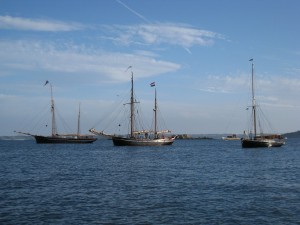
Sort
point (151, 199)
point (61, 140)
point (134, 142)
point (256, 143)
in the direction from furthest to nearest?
point (61, 140)
point (134, 142)
point (256, 143)
point (151, 199)

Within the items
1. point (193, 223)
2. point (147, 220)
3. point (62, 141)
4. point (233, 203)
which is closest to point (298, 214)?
point (233, 203)

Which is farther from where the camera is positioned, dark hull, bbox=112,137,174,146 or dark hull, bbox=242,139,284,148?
dark hull, bbox=112,137,174,146

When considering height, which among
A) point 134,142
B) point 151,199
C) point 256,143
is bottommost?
point 151,199

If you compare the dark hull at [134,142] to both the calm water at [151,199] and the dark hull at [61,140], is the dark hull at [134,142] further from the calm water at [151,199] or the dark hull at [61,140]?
the calm water at [151,199]

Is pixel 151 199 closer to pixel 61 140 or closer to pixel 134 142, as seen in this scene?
pixel 134 142

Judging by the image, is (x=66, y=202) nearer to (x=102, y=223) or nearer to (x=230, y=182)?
(x=102, y=223)

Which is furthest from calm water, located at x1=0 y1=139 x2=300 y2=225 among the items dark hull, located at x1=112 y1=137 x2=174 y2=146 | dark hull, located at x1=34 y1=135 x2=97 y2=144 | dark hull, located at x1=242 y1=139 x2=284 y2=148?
dark hull, located at x1=34 y1=135 x2=97 y2=144

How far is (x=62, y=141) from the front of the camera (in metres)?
150

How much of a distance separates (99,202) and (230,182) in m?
14.9

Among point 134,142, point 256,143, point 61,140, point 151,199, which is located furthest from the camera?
point 61,140

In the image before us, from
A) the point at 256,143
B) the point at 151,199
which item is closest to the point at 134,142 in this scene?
the point at 256,143

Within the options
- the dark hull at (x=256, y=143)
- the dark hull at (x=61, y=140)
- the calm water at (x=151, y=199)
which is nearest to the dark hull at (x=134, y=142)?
the dark hull at (x=256, y=143)

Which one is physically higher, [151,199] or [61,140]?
[61,140]

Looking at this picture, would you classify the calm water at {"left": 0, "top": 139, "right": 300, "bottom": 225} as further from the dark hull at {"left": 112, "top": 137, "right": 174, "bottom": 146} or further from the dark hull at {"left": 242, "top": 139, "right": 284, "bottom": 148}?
the dark hull at {"left": 112, "top": 137, "right": 174, "bottom": 146}
